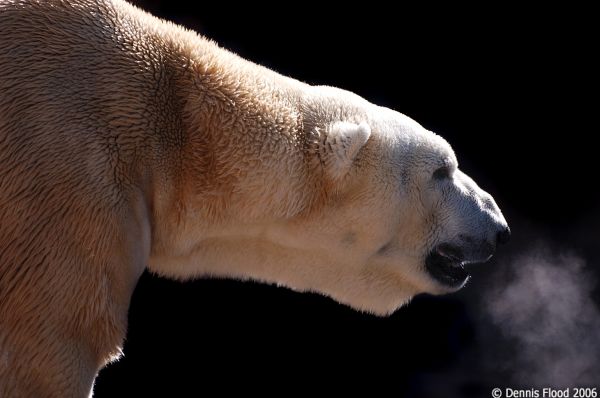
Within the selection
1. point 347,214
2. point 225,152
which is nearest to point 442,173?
point 347,214

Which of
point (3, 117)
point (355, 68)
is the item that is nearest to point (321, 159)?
point (3, 117)

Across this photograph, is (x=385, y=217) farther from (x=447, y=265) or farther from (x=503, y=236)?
(x=503, y=236)

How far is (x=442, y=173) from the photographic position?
323 cm

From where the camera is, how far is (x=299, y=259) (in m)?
3.20

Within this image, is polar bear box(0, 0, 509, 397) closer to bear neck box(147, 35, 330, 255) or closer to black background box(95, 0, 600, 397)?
bear neck box(147, 35, 330, 255)

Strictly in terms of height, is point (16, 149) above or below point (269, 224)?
above

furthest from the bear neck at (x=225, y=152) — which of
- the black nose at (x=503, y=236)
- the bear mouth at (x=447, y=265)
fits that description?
the black nose at (x=503, y=236)

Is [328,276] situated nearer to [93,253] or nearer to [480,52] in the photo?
[93,253]

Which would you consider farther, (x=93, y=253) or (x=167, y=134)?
(x=167, y=134)

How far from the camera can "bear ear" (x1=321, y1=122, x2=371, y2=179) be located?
2953 millimetres

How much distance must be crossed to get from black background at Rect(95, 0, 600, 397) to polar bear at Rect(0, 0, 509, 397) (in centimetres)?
190

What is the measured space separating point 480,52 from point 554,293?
1.50 metres

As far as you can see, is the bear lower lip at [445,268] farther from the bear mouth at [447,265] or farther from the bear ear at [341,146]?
the bear ear at [341,146]

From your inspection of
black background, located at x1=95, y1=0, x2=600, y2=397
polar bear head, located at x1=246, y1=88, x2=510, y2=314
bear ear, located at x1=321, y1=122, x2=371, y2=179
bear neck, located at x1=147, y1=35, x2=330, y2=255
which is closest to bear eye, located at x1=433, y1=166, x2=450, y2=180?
polar bear head, located at x1=246, y1=88, x2=510, y2=314
